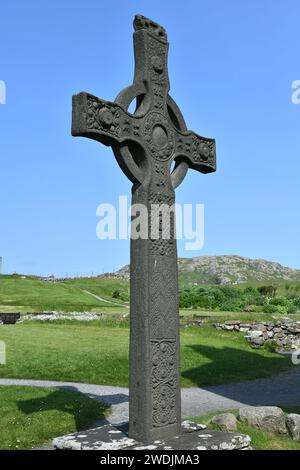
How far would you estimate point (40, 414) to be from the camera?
33.6ft

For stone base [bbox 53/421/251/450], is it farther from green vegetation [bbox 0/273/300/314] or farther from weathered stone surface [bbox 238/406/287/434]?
green vegetation [bbox 0/273/300/314]

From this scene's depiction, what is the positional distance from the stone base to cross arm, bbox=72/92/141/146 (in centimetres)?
348

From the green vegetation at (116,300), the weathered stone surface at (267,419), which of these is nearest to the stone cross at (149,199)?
the weathered stone surface at (267,419)

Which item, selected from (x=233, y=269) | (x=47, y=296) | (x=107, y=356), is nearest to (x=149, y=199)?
(x=107, y=356)

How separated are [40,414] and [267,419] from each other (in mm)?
4406

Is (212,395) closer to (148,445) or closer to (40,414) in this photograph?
(40,414)

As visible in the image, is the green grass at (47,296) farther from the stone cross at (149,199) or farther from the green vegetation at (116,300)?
the stone cross at (149,199)

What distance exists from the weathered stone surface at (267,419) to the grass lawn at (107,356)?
23.5 feet

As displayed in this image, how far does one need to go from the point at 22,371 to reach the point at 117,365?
10.3ft

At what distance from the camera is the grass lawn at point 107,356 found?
16.8 metres

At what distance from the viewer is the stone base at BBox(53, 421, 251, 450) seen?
18.8 feet
